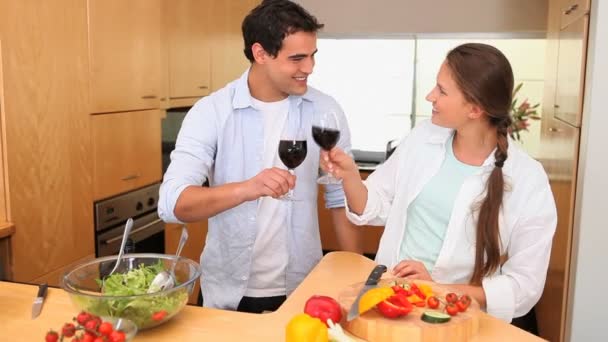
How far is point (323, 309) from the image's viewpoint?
140 centimetres

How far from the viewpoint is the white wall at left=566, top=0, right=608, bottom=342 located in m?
2.59

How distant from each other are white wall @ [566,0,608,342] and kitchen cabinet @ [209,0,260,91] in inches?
99.6

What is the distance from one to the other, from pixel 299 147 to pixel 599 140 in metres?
1.46

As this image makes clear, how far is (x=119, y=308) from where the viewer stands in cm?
137

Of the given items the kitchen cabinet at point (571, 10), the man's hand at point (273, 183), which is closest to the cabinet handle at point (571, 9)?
the kitchen cabinet at point (571, 10)

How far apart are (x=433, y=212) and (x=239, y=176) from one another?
26.6 inches

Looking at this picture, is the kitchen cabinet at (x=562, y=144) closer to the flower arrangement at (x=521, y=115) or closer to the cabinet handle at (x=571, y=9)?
the cabinet handle at (x=571, y=9)

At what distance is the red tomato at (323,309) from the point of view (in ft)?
4.56

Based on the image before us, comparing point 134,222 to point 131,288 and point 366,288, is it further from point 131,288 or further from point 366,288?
point 366,288

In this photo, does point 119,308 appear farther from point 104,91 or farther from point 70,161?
point 104,91

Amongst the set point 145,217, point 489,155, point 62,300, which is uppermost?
point 489,155

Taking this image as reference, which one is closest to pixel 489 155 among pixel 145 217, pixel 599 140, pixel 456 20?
pixel 599 140

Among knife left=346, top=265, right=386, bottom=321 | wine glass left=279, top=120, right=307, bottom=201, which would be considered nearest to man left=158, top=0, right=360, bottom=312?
wine glass left=279, top=120, right=307, bottom=201

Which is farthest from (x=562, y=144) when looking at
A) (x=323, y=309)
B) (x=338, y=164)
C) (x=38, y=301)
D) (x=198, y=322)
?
(x=38, y=301)
